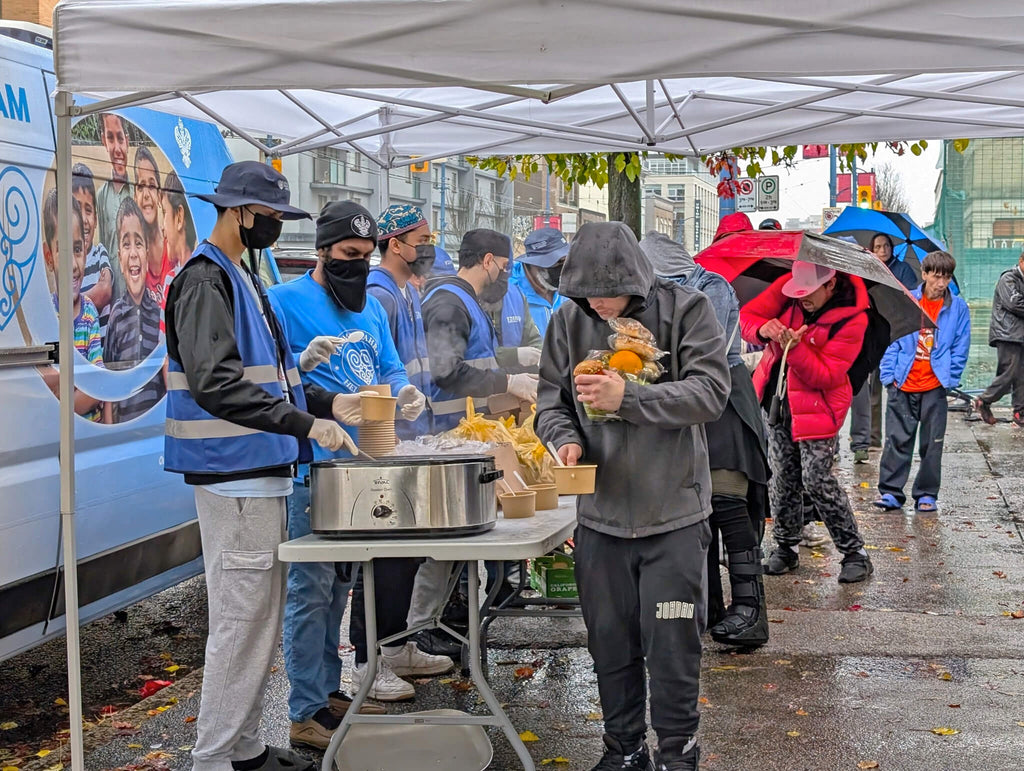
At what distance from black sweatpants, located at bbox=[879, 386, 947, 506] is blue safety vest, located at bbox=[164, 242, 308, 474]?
660cm

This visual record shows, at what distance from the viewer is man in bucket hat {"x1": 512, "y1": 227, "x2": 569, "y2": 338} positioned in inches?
309

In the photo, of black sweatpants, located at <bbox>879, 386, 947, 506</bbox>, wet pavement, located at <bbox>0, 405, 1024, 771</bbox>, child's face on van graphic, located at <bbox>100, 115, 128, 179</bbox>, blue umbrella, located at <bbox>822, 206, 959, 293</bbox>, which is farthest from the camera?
black sweatpants, located at <bbox>879, 386, 947, 506</bbox>

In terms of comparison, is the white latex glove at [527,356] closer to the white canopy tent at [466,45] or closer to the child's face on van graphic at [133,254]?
the child's face on van graphic at [133,254]

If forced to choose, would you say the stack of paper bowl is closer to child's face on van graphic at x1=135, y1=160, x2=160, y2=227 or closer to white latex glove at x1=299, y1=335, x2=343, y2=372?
white latex glove at x1=299, y1=335, x2=343, y2=372

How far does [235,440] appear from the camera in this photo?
3.87 meters

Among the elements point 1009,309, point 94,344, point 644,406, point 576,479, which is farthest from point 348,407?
point 1009,309

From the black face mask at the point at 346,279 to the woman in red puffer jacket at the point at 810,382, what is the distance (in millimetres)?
2957

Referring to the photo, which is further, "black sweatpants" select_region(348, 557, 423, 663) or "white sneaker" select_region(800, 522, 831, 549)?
"white sneaker" select_region(800, 522, 831, 549)

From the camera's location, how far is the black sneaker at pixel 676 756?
12.7 feet

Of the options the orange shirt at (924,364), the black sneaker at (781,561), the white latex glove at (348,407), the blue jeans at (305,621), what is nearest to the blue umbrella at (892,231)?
the orange shirt at (924,364)

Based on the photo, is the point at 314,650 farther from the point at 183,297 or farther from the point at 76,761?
the point at 183,297

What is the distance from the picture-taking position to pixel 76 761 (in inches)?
157

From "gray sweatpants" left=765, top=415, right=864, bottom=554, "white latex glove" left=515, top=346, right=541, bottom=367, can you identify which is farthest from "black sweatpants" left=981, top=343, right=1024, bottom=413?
"white latex glove" left=515, top=346, right=541, bottom=367

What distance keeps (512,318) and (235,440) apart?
3.44m
